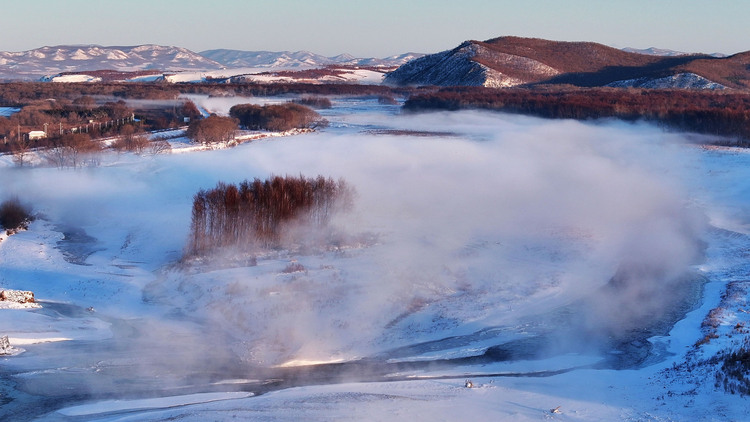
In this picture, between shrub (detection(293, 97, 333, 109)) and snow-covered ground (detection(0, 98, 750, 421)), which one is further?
shrub (detection(293, 97, 333, 109))

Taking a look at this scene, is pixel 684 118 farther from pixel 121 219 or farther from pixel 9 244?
pixel 9 244

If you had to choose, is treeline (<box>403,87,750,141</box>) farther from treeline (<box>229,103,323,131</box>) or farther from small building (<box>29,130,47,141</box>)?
small building (<box>29,130,47,141</box>)

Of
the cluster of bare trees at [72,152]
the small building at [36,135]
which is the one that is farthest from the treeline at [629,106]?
the cluster of bare trees at [72,152]

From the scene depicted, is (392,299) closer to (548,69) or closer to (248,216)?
(248,216)

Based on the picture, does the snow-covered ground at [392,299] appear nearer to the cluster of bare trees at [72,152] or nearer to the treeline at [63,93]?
the cluster of bare trees at [72,152]

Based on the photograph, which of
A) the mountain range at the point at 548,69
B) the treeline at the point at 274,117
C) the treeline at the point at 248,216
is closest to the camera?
the treeline at the point at 248,216

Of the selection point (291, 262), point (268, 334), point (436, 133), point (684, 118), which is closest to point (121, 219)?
point (291, 262)

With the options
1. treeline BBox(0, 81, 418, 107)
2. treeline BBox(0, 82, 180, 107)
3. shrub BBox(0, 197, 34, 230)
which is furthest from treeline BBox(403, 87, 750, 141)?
shrub BBox(0, 197, 34, 230)
